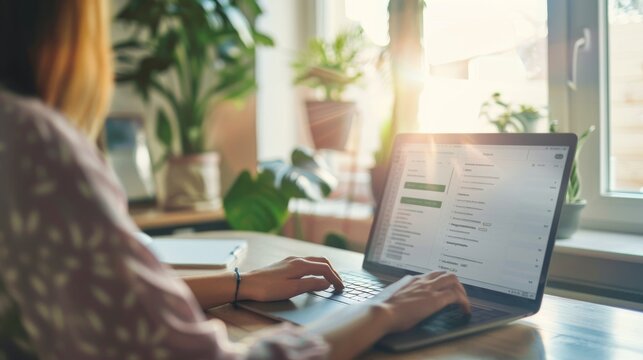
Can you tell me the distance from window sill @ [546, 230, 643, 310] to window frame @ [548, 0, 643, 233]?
10 centimetres

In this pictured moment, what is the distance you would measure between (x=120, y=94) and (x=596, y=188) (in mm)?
1718

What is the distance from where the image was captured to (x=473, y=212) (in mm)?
1034

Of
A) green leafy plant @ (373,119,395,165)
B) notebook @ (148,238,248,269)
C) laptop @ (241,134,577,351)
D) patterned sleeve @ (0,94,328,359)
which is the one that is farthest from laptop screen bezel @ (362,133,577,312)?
green leafy plant @ (373,119,395,165)

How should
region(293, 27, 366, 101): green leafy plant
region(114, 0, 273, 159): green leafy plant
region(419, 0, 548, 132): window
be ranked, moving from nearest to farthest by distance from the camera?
region(419, 0, 548, 132): window < region(293, 27, 366, 101): green leafy plant < region(114, 0, 273, 159): green leafy plant

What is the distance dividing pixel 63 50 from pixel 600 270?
1.08 m

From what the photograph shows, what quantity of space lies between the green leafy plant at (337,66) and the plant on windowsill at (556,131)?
0.54 metres

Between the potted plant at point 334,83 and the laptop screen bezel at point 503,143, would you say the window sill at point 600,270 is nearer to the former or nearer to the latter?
the laptop screen bezel at point 503,143

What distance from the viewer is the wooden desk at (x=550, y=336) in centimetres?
78

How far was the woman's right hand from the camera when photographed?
811 millimetres

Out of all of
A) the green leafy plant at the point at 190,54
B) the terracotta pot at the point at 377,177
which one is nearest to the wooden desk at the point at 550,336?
the terracotta pot at the point at 377,177

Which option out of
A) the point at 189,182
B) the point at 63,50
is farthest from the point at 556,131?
the point at 189,182

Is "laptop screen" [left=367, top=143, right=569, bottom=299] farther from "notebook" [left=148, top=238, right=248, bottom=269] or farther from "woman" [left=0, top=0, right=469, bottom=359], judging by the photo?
"woman" [left=0, top=0, right=469, bottom=359]

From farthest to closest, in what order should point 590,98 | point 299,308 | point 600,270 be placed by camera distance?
point 590,98, point 600,270, point 299,308

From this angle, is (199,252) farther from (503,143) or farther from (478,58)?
(478,58)
